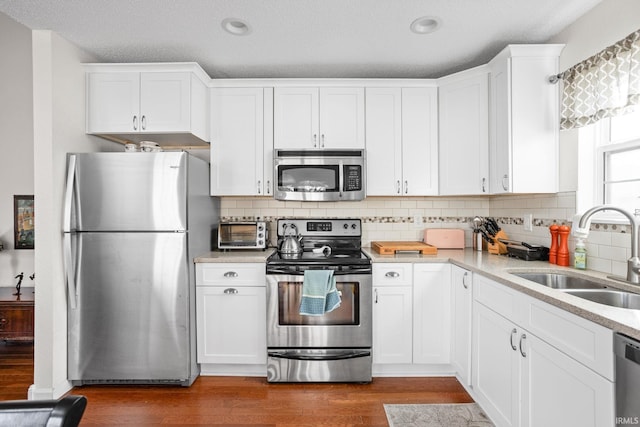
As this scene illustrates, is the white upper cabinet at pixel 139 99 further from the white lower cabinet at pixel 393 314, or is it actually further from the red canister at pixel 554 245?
the red canister at pixel 554 245

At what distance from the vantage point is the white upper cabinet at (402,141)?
274cm

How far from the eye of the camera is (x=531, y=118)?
7.39 ft

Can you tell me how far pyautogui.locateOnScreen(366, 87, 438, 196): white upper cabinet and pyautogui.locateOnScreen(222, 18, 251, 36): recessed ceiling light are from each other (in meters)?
1.09

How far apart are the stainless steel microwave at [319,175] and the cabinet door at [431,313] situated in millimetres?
808

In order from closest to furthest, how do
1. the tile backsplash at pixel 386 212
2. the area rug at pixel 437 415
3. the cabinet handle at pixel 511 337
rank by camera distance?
1. the cabinet handle at pixel 511 337
2. the area rug at pixel 437 415
3. the tile backsplash at pixel 386 212

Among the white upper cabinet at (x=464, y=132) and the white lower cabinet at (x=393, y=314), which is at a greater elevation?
the white upper cabinet at (x=464, y=132)

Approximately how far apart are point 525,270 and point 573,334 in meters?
0.80

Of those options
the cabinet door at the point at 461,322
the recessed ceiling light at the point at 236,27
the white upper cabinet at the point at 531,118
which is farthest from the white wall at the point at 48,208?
the white upper cabinet at the point at 531,118

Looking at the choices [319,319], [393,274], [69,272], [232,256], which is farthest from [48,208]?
[393,274]

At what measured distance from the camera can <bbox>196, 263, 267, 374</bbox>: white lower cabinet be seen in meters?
2.44

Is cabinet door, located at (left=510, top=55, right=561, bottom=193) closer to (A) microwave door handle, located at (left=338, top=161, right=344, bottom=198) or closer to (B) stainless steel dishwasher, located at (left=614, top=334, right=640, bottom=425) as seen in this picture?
(A) microwave door handle, located at (left=338, top=161, right=344, bottom=198)

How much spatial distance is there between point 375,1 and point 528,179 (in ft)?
5.07

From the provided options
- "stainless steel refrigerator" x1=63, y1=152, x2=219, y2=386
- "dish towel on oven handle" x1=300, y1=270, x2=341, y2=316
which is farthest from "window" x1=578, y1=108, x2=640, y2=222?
"stainless steel refrigerator" x1=63, y1=152, x2=219, y2=386

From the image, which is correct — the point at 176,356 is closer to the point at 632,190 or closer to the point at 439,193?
the point at 439,193
